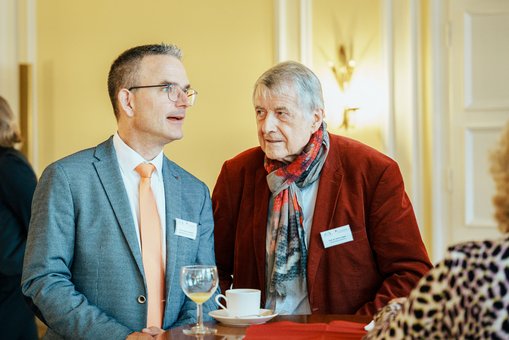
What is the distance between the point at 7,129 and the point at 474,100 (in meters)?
2.84

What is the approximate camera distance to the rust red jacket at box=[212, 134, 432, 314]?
3.13 meters

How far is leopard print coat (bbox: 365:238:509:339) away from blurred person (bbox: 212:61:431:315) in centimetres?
142

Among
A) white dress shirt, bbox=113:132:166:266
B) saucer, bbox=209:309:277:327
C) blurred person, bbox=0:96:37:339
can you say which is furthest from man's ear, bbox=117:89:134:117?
blurred person, bbox=0:96:37:339

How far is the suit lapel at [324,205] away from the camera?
313 centimetres

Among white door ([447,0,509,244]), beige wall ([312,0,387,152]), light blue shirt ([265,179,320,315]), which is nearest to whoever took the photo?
light blue shirt ([265,179,320,315])

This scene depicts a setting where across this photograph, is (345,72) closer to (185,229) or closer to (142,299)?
(185,229)

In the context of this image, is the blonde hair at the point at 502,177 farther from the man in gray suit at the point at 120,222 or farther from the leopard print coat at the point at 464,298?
the man in gray suit at the point at 120,222

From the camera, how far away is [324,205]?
320cm

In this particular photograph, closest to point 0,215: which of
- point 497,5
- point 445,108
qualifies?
point 445,108

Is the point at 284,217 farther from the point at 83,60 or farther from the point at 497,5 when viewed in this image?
the point at 83,60

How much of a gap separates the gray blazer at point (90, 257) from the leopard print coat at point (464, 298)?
3.98 ft

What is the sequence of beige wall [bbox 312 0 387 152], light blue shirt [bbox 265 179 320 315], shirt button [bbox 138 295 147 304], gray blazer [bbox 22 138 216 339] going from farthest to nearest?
1. beige wall [bbox 312 0 387 152]
2. light blue shirt [bbox 265 179 320 315]
3. shirt button [bbox 138 295 147 304]
4. gray blazer [bbox 22 138 216 339]

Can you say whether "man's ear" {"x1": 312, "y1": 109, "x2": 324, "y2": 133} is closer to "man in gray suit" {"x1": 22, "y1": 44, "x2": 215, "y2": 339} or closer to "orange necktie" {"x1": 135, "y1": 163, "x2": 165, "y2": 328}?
"man in gray suit" {"x1": 22, "y1": 44, "x2": 215, "y2": 339}

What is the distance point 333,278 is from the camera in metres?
3.14
